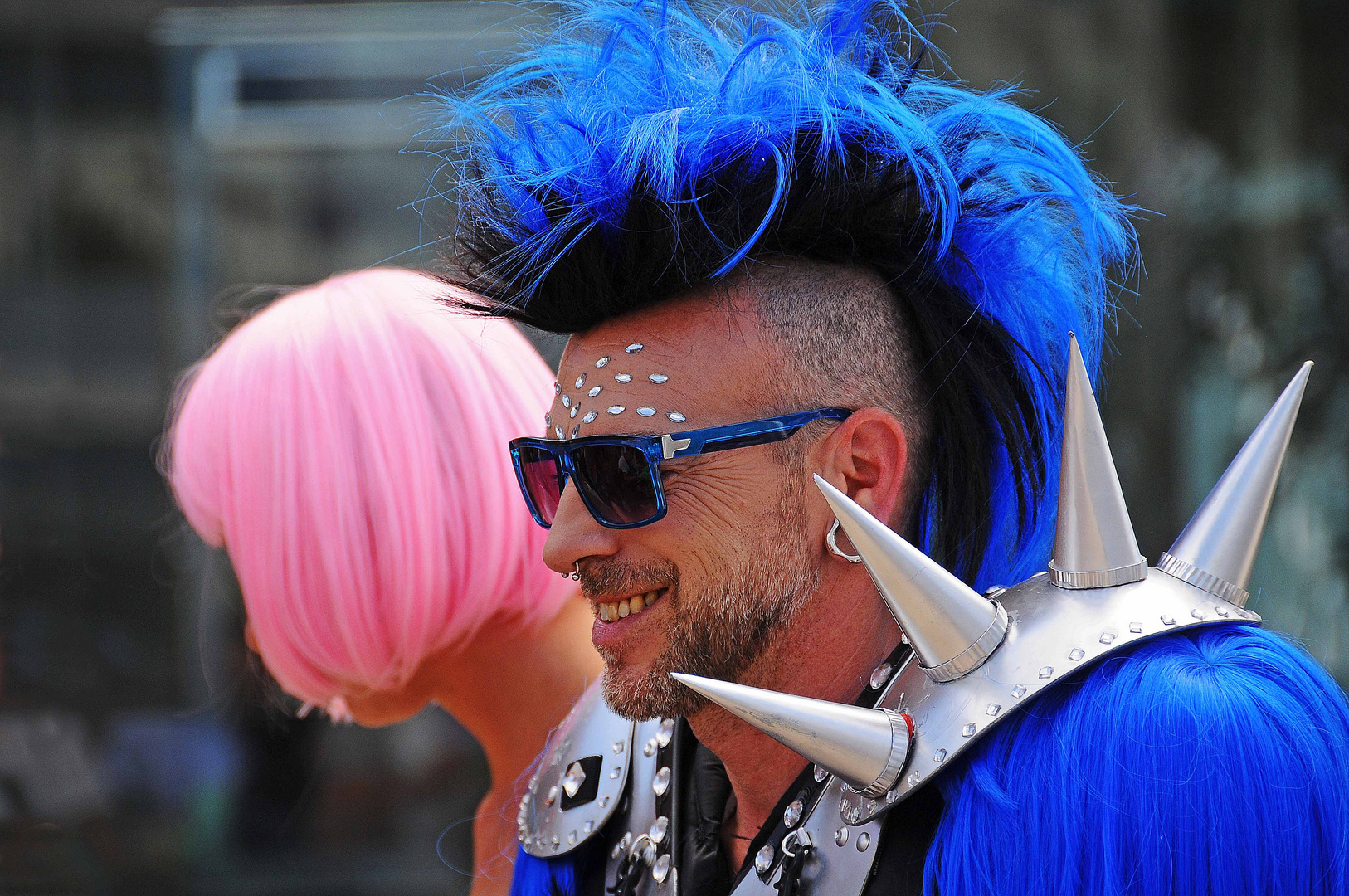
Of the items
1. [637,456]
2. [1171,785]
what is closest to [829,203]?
[637,456]

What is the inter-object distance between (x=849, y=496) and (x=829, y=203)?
0.37 m

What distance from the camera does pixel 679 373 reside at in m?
1.43

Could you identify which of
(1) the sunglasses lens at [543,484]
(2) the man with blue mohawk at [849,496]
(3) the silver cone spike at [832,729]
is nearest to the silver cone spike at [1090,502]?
(2) the man with blue mohawk at [849,496]

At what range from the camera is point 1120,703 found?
3.80 feet

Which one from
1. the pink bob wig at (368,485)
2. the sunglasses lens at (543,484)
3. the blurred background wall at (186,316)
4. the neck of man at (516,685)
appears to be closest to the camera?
the sunglasses lens at (543,484)

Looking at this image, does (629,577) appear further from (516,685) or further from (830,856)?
(516,685)

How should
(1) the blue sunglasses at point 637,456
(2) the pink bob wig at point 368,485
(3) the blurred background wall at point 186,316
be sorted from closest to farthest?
(1) the blue sunglasses at point 637,456 → (2) the pink bob wig at point 368,485 → (3) the blurred background wall at point 186,316

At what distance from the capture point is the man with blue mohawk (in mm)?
1165

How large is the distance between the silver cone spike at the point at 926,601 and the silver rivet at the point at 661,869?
563 millimetres

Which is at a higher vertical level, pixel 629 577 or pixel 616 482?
pixel 616 482

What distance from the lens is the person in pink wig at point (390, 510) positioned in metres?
2.04

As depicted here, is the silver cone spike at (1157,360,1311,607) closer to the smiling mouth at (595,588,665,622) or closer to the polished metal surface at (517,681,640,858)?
the smiling mouth at (595,588,665,622)

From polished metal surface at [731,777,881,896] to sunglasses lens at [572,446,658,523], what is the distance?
16.0 inches

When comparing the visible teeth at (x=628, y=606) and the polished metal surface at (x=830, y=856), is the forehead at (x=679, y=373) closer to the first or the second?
the visible teeth at (x=628, y=606)
